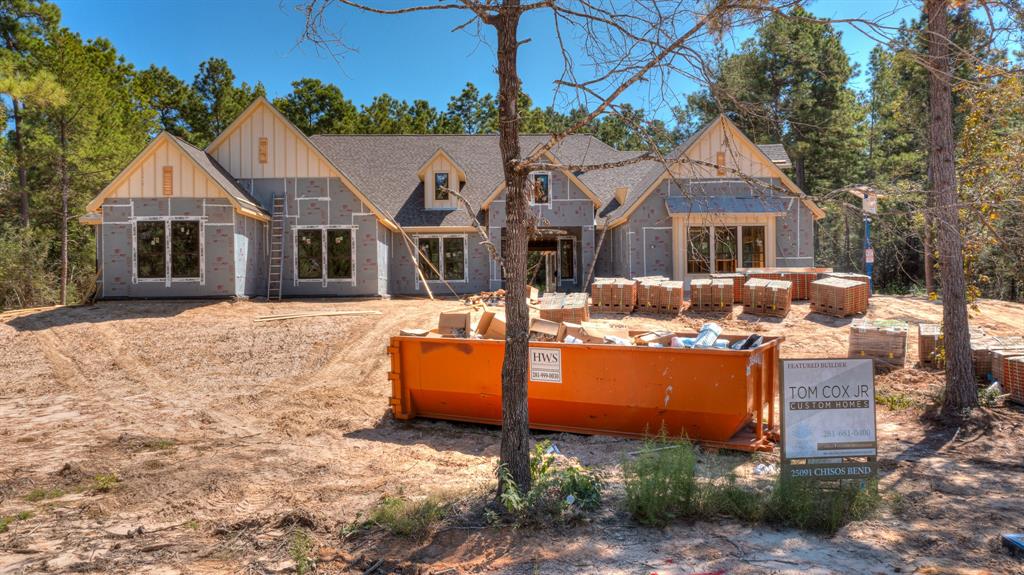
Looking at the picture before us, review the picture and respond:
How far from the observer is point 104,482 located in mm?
6512

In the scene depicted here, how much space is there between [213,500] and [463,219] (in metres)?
18.8

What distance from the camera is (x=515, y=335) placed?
18.4 ft

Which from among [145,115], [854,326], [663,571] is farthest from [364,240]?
[145,115]

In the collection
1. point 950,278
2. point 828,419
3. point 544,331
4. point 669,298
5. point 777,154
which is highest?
A: point 777,154

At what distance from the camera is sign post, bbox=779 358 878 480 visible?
18.7ft

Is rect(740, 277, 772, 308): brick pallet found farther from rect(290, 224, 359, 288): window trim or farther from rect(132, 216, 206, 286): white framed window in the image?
rect(132, 216, 206, 286): white framed window

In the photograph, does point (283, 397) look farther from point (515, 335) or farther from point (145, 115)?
point (145, 115)

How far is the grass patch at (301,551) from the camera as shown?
181 inches

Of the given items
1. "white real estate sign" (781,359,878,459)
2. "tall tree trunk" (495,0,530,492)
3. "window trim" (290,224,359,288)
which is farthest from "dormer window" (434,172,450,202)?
"white real estate sign" (781,359,878,459)

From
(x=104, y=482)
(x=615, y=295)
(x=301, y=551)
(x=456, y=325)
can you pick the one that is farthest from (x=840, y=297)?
(x=104, y=482)

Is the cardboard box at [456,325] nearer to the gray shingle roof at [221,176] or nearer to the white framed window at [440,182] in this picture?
the gray shingle roof at [221,176]

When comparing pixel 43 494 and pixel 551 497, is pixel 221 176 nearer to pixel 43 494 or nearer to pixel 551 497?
pixel 43 494

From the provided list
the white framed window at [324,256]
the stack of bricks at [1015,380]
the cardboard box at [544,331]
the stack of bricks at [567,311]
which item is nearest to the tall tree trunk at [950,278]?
the stack of bricks at [1015,380]

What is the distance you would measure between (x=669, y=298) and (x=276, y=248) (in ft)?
42.8
